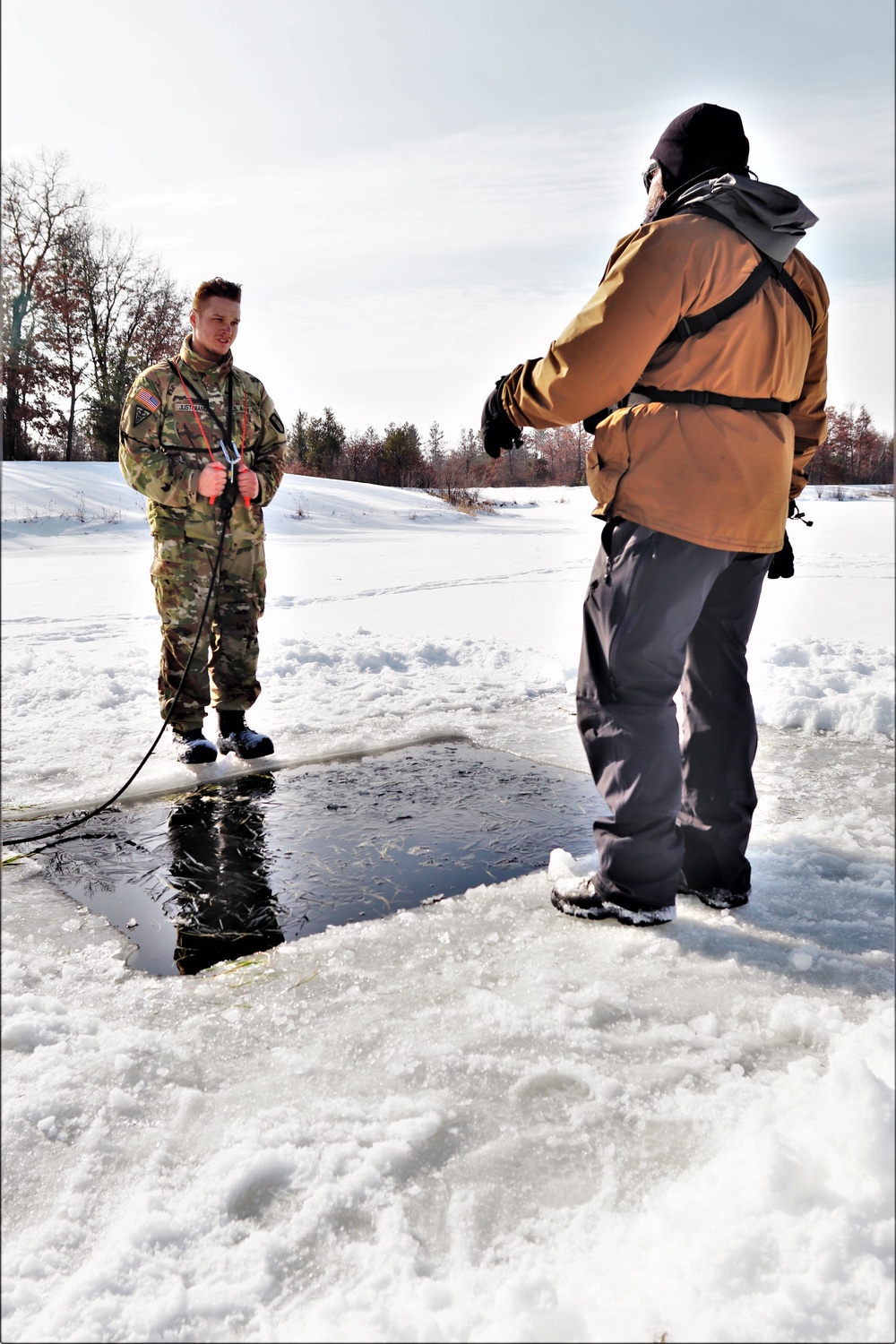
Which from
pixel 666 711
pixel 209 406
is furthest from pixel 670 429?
pixel 209 406

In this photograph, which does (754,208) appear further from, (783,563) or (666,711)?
(666,711)

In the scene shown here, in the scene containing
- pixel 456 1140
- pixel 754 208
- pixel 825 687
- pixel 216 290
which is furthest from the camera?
pixel 825 687

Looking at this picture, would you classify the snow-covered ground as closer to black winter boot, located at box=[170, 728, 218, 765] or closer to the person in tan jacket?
black winter boot, located at box=[170, 728, 218, 765]

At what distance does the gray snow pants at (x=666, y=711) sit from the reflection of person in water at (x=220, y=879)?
0.99m

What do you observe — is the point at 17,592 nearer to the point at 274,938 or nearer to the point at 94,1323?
the point at 274,938

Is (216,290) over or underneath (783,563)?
over

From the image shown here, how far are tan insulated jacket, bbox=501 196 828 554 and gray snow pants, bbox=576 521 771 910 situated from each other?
10 cm

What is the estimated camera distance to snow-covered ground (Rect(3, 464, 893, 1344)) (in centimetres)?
131

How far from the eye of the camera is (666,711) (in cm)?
246

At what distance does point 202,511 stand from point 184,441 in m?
0.34

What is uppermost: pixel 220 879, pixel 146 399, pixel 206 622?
pixel 146 399

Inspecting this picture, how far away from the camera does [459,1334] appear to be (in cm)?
127

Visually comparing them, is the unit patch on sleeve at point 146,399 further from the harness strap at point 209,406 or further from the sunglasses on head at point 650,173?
the sunglasses on head at point 650,173

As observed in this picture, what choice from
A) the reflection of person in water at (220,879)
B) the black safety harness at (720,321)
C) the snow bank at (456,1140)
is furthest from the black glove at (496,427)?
the reflection of person in water at (220,879)
